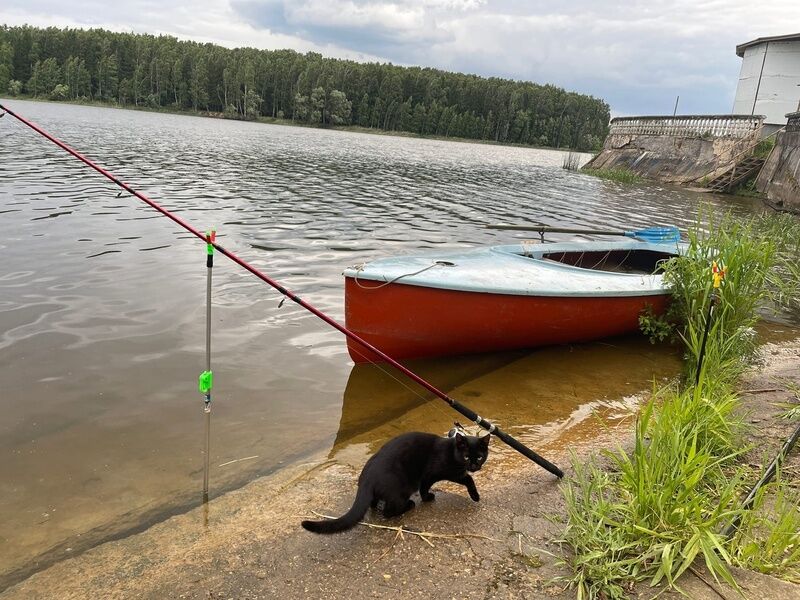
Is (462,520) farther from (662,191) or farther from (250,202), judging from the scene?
(662,191)

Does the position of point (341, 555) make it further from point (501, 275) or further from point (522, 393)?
point (501, 275)

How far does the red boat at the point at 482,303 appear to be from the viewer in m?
6.19

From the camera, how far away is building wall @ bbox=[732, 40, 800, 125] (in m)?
35.1

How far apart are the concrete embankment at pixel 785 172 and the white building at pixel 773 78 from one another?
867 cm

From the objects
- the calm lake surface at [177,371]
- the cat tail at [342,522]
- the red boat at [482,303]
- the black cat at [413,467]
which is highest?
the red boat at [482,303]

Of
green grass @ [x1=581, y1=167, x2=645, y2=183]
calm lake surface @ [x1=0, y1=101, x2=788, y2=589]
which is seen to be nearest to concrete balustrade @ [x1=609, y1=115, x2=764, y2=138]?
green grass @ [x1=581, y1=167, x2=645, y2=183]

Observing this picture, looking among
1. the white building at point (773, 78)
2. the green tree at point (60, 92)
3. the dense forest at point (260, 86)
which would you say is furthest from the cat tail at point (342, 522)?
the green tree at point (60, 92)

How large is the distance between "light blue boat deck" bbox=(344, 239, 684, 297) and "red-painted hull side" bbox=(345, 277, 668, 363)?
0.09 metres

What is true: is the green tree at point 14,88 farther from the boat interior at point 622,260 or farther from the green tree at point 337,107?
the boat interior at point 622,260

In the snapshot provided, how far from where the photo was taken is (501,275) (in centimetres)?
685

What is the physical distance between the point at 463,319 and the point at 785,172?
25.6m

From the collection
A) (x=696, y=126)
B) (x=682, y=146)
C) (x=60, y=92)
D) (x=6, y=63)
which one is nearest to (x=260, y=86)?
(x=60, y=92)

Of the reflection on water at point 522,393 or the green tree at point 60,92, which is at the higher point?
the green tree at point 60,92

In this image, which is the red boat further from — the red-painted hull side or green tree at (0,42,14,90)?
green tree at (0,42,14,90)
